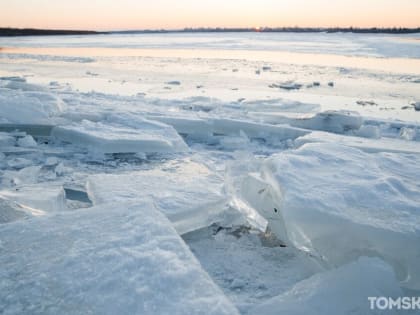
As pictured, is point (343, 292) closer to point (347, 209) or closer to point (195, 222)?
point (347, 209)

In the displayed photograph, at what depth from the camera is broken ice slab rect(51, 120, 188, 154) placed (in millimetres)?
3309

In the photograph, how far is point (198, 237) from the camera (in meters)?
1.88

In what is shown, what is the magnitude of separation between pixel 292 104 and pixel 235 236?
455cm

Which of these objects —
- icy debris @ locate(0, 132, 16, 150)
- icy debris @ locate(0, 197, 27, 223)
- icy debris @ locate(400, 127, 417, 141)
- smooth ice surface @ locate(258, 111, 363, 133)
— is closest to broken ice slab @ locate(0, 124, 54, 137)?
icy debris @ locate(0, 132, 16, 150)

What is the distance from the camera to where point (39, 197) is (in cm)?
202

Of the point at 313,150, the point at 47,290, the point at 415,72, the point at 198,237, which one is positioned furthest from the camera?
the point at 415,72

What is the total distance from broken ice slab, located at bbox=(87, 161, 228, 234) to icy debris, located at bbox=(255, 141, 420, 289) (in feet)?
0.94

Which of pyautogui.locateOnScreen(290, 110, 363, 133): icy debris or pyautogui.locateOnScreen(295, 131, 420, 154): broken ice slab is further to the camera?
pyautogui.locateOnScreen(290, 110, 363, 133): icy debris

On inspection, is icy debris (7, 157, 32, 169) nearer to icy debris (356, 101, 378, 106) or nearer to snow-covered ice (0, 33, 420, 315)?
snow-covered ice (0, 33, 420, 315)

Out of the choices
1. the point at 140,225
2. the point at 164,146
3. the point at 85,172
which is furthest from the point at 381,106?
the point at 140,225

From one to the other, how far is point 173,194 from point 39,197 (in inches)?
28.7

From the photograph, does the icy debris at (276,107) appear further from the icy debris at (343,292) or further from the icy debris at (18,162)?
the icy debris at (343,292)

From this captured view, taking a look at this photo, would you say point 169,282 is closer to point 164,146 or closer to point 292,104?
point 164,146

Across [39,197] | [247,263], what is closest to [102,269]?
[247,263]
